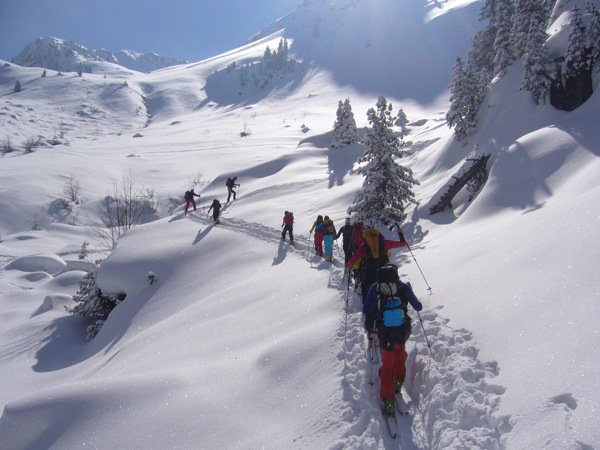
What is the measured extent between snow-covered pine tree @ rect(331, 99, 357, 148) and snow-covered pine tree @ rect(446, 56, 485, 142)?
22050mm

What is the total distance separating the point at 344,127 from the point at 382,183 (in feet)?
107

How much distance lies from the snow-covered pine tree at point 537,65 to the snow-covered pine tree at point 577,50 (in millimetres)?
1476

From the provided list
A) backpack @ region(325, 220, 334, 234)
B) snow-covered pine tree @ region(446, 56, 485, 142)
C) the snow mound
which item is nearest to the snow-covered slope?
the snow mound

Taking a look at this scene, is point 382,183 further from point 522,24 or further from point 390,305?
point 522,24

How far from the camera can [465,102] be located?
2577 centimetres

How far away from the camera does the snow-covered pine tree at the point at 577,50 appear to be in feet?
61.5

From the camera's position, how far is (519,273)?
7.30 meters

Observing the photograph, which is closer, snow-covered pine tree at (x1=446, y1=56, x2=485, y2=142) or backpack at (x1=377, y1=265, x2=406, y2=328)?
backpack at (x1=377, y1=265, x2=406, y2=328)

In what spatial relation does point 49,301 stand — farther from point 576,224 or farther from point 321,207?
point 576,224

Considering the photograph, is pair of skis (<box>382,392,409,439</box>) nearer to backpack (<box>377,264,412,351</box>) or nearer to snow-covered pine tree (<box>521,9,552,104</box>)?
backpack (<box>377,264,412,351</box>)

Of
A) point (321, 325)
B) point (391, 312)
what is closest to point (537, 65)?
point (321, 325)

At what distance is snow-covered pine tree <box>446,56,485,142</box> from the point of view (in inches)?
1007

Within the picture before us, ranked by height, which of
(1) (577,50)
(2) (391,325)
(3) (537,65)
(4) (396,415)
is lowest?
(4) (396,415)

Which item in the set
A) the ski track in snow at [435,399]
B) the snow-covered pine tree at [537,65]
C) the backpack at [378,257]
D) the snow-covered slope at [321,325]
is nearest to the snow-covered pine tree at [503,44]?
the snow-covered slope at [321,325]
